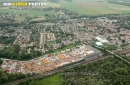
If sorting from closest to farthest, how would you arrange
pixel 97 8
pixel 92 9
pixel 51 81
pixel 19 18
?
pixel 51 81, pixel 19 18, pixel 92 9, pixel 97 8

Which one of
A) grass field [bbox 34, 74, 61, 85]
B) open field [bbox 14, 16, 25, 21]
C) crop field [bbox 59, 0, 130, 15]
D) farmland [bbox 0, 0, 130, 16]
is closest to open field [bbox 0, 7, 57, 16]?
farmland [bbox 0, 0, 130, 16]

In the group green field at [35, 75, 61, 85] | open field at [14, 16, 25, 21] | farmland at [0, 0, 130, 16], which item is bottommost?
green field at [35, 75, 61, 85]

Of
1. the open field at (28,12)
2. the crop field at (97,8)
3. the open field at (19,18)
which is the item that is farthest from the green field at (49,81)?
the crop field at (97,8)

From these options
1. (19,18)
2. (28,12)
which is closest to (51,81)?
(19,18)

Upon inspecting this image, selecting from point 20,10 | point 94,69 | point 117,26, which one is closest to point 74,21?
point 117,26

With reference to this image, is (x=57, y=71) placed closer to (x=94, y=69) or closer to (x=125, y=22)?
(x=94, y=69)

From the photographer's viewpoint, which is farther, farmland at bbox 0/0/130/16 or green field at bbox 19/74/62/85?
farmland at bbox 0/0/130/16

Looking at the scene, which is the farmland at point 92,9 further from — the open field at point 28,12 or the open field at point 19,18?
the open field at point 19,18

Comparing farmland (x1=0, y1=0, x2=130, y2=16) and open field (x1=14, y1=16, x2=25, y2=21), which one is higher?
farmland (x1=0, y1=0, x2=130, y2=16)

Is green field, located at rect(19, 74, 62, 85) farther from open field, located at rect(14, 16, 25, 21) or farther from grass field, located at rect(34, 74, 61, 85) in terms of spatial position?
open field, located at rect(14, 16, 25, 21)

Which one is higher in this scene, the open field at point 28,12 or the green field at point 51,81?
the open field at point 28,12

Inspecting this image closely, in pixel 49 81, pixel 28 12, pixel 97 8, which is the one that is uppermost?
pixel 97 8

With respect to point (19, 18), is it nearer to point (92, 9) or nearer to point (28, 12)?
point (28, 12)
